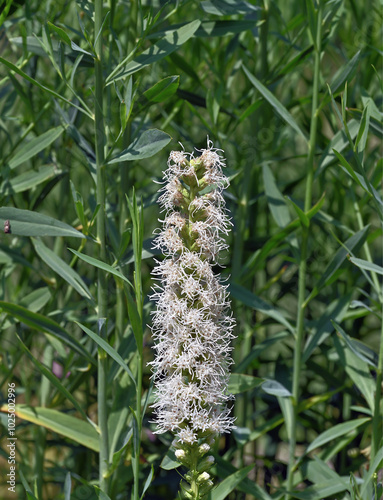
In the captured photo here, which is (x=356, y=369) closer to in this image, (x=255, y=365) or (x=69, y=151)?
(x=255, y=365)

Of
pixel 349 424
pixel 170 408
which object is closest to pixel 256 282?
pixel 349 424

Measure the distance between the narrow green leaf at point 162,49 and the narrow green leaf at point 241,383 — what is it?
1.57ft

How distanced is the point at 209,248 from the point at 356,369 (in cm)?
54

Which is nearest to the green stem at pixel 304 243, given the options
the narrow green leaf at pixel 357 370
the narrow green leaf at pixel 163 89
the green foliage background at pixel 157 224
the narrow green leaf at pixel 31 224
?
the green foliage background at pixel 157 224

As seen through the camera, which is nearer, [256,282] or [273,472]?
[273,472]

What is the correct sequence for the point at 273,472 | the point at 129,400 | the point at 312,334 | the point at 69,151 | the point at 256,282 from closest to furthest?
the point at 129,400, the point at 312,334, the point at 69,151, the point at 273,472, the point at 256,282

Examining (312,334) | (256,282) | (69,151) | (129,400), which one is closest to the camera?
(129,400)

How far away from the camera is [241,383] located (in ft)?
3.26

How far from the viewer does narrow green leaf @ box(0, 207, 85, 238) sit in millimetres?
915

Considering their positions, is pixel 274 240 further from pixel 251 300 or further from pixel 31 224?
pixel 31 224

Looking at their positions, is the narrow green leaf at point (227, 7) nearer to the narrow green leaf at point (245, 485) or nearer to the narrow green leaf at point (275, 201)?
the narrow green leaf at point (275, 201)

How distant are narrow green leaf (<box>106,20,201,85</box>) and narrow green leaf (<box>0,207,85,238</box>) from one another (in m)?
0.22

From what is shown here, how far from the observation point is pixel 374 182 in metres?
1.04

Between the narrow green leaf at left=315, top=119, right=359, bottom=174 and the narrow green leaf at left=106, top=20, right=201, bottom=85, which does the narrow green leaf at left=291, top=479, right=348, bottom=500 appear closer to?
the narrow green leaf at left=315, top=119, right=359, bottom=174
